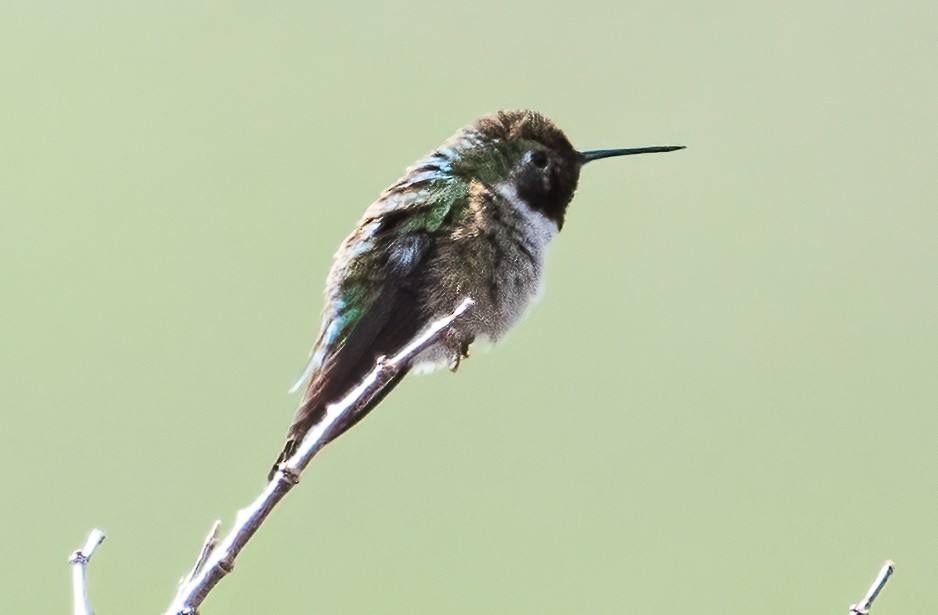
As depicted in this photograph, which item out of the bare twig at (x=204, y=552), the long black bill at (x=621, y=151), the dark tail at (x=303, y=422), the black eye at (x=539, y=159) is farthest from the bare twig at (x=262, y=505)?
the black eye at (x=539, y=159)

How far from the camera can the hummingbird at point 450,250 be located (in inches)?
95.1

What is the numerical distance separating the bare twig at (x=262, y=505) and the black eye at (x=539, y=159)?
50.0 inches

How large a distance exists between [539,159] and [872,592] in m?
1.59

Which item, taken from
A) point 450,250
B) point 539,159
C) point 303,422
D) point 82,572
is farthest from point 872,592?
point 539,159

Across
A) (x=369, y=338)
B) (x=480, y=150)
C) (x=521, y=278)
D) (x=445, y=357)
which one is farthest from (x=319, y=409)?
(x=480, y=150)

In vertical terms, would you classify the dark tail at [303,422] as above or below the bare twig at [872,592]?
above

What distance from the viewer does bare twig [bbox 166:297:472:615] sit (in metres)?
1.18

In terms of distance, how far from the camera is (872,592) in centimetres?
128

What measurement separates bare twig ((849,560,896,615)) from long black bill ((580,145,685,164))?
1.04 meters

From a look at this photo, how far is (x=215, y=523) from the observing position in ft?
4.74

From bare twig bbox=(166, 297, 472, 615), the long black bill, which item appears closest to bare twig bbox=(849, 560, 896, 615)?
bare twig bbox=(166, 297, 472, 615)

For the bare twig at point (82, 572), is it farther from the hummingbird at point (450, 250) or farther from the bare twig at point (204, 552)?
the hummingbird at point (450, 250)

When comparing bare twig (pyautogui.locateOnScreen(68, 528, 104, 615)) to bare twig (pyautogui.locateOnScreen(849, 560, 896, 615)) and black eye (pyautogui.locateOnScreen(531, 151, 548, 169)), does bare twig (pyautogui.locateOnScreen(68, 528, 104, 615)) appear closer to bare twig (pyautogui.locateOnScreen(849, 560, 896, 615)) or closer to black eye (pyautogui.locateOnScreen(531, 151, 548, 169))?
bare twig (pyautogui.locateOnScreen(849, 560, 896, 615))

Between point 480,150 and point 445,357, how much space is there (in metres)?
0.51
